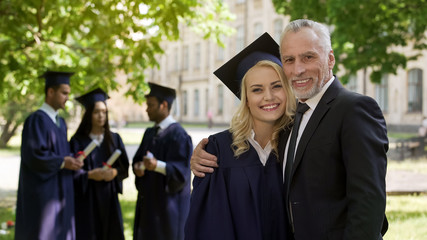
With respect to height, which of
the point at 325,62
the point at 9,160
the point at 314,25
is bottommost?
the point at 9,160

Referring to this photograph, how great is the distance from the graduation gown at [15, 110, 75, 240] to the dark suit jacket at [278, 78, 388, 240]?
324 centimetres

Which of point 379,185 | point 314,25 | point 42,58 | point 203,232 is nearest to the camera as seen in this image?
point 379,185

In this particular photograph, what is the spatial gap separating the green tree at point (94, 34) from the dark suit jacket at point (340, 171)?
3.47 metres

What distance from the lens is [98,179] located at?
5.24 meters

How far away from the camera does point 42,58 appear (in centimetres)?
761

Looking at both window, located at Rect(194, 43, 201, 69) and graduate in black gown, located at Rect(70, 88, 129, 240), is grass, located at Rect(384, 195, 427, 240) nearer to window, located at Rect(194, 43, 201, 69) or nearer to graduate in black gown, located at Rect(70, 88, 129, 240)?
graduate in black gown, located at Rect(70, 88, 129, 240)

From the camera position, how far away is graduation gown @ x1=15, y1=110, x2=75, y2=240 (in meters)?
4.82

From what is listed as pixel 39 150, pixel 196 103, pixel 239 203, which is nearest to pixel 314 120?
pixel 239 203

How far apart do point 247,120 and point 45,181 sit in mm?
2972

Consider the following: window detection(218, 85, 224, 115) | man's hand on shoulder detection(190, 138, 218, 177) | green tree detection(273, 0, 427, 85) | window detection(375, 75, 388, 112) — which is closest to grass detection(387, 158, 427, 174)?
green tree detection(273, 0, 427, 85)

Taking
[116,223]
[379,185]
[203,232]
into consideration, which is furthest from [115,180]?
[379,185]

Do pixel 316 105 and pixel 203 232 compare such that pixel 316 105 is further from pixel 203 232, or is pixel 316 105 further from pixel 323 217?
pixel 203 232

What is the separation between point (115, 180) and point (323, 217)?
12.1 feet

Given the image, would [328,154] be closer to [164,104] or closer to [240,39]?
[164,104]
